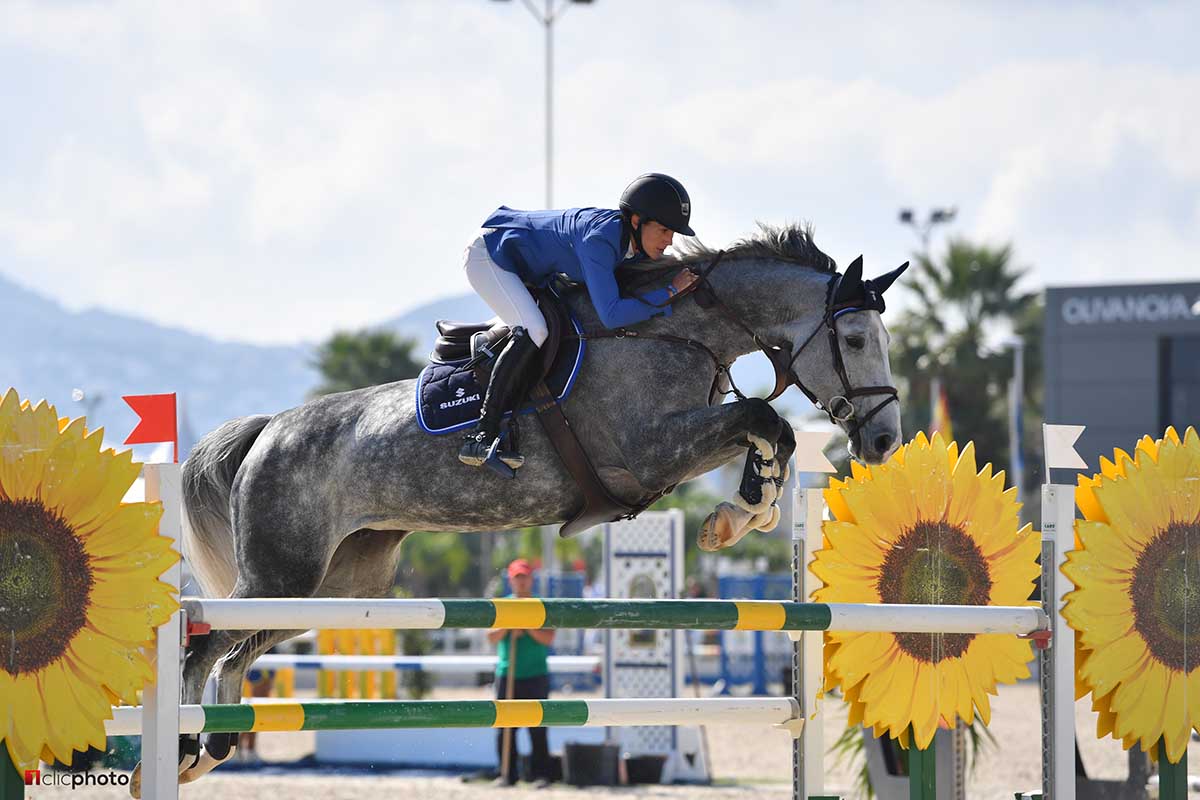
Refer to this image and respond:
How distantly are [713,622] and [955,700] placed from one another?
108 cm

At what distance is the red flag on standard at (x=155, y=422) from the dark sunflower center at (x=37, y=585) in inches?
12.2

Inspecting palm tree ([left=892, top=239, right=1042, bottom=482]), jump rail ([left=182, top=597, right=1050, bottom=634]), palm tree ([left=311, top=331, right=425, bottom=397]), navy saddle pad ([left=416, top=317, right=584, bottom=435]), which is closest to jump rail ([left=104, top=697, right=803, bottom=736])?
jump rail ([left=182, top=597, right=1050, bottom=634])

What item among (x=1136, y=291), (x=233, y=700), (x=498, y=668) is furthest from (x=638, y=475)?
(x=1136, y=291)

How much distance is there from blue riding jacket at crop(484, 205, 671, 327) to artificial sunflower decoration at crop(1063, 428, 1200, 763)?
1493 millimetres

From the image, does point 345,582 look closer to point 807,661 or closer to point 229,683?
point 229,683

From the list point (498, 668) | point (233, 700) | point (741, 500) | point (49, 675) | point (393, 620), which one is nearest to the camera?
point (49, 675)

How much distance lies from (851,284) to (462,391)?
1250 mm

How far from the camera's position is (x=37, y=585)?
10.7 feet

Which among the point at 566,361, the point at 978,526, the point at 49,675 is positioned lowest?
the point at 49,675

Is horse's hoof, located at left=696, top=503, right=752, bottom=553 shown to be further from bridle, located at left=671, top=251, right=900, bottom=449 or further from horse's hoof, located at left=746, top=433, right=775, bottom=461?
bridle, located at left=671, top=251, right=900, bottom=449

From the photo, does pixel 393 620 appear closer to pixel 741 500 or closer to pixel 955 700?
pixel 741 500

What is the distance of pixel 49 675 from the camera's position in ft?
10.7

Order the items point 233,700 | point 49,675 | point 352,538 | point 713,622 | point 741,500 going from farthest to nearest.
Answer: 1. point 352,538
2. point 233,700
3. point 741,500
4. point 713,622
5. point 49,675

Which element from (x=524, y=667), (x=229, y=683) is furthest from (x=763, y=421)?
(x=524, y=667)
